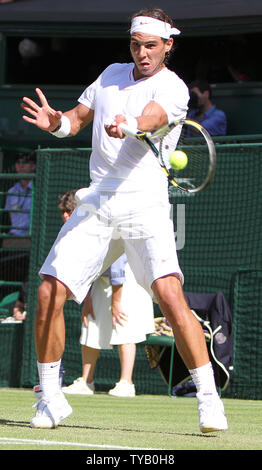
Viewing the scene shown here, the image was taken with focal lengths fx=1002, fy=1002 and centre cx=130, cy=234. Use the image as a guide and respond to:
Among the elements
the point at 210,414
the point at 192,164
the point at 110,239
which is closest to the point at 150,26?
the point at 192,164

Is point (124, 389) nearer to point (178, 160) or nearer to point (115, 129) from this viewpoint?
point (178, 160)

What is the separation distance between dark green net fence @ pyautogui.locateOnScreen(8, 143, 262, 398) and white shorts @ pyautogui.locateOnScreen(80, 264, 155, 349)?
0.94 m

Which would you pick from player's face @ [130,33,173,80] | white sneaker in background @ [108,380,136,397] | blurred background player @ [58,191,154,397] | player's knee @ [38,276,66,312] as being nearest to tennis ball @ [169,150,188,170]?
player's face @ [130,33,173,80]

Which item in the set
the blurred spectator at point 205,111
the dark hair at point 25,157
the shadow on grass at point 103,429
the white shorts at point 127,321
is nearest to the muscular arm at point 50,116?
the shadow on grass at point 103,429

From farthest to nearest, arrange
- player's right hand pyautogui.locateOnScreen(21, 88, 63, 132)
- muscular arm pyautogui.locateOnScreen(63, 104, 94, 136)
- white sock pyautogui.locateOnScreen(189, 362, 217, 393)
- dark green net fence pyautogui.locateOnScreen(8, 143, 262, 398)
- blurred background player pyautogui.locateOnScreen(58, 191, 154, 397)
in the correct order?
dark green net fence pyautogui.locateOnScreen(8, 143, 262, 398) < blurred background player pyautogui.locateOnScreen(58, 191, 154, 397) < muscular arm pyautogui.locateOnScreen(63, 104, 94, 136) < player's right hand pyautogui.locateOnScreen(21, 88, 63, 132) < white sock pyautogui.locateOnScreen(189, 362, 217, 393)

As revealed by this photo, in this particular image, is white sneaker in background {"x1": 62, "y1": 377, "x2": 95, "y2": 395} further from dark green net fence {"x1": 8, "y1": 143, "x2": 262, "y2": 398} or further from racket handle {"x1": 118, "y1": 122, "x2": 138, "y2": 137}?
racket handle {"x1": 118, "y1": 122, "x2": 138, "y2": 137}

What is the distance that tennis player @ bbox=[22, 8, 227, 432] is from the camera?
537 cm

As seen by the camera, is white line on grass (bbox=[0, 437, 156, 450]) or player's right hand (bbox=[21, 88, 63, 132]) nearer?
white line on grass (bbox=[0, 437, 156, 450])

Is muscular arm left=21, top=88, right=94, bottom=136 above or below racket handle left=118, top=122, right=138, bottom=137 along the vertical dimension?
above

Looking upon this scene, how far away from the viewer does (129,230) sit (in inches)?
215

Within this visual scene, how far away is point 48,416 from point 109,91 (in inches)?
72.3

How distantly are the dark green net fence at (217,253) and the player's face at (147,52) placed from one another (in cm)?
435

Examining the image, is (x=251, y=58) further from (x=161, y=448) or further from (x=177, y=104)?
(x=161, y=448)

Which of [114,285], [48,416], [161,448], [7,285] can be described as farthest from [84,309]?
[161,448]
